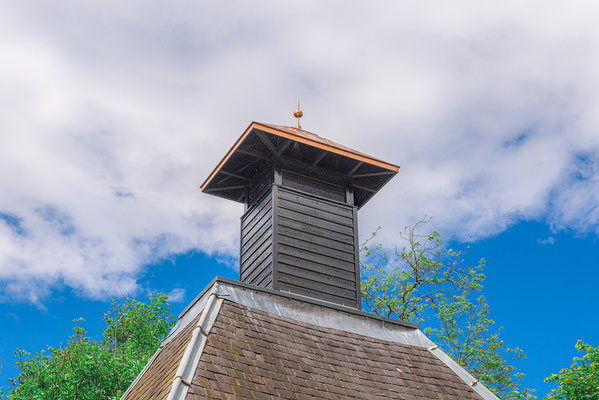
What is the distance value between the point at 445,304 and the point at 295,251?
14015 millimetres

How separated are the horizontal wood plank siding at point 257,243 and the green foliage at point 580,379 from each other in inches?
453

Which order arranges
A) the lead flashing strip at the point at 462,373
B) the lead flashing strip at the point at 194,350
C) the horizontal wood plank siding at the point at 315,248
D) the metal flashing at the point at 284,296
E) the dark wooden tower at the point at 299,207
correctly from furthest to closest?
the dark wooden tower at the point at 299,207 → the horizontal wood plank siding at the point at 315,248 → the lead flashing strip at the point at 462,373 → the metal flashing at the point at 284,296 → the lead flashing strip at the point at 194,350

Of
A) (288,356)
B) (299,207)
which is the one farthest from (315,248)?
(288,356)

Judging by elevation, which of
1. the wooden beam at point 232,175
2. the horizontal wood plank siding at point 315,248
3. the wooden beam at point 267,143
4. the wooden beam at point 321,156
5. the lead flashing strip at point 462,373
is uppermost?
the wooden beam at point 232,175

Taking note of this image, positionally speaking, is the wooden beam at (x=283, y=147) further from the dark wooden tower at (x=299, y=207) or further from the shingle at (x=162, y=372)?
the shingle at (x=162, y=372)

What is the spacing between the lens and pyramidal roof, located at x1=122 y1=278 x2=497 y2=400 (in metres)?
7.54

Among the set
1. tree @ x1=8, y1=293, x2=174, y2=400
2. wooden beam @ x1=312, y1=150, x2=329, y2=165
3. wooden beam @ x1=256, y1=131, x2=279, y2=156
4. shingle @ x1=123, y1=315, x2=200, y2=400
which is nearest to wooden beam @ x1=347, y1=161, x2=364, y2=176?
wooden beam @ x1=312, y1=150, x2=329, y2=165

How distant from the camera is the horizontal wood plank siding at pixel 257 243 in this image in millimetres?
11062

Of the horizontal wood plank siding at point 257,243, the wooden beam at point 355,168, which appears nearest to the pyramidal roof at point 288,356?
the horizontal wood plank siding at point 257,243

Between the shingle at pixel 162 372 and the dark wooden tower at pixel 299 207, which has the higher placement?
the dark wooden tower at pixel 299 207

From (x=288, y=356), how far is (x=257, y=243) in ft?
11.3

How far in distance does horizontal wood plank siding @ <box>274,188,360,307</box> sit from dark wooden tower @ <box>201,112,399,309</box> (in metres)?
0.02

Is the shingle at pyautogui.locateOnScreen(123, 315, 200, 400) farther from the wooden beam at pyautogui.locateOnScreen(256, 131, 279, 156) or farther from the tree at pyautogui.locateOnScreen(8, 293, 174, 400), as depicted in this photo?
the tree at pyautogui.locateOnScreen(8, 293, 174, 400)

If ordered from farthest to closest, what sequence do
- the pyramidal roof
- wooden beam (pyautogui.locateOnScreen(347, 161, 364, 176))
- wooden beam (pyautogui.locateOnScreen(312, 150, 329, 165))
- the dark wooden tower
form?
wooden beam (pyautogui.locateOnScreen(347, 161, 364, 176)) < wooden beam (pyautogui.locateOnScreen(312, 150, 329, 165)) < the dark wooden tower < the pyramidal roof
